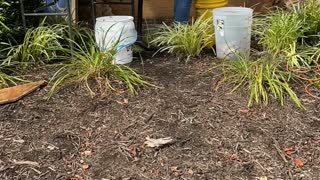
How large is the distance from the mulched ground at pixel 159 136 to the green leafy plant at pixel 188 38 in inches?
24.8

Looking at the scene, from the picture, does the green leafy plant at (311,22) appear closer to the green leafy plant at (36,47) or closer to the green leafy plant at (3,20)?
the green leafy plant at (36,47)

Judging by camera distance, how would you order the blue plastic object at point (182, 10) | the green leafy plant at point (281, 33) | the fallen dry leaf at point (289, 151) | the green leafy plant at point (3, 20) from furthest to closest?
the blue plastic object at point (182, 10) < the green leafy plant at point (281, 33) < the green leafy plant at point (3, 20) < the fallen dry leaf at point (289, 151)

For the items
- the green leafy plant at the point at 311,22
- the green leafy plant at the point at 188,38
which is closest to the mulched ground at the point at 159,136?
the green leafy plant at the point at 188,38

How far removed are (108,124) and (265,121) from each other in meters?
0.86

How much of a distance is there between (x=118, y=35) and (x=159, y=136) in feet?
3.93

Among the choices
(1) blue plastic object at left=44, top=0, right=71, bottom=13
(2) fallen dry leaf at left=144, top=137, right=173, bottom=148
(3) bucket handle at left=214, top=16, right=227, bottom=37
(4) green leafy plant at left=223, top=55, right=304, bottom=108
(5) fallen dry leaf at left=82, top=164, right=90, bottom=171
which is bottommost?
(5) fallen dry leaf at left=82, top=164, right=90, bottom=171

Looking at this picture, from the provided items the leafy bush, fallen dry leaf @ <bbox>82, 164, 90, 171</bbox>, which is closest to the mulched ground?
fallen dry leaf @ <bbox>82, 164, 90, 171</bbox>

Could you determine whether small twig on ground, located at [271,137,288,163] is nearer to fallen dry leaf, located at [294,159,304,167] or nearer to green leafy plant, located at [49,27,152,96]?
fallen dry leaf, located at [294,159,304,167]

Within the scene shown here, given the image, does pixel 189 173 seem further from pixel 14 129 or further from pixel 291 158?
pixel 14 129

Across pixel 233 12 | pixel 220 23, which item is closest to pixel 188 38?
pixel 220 23

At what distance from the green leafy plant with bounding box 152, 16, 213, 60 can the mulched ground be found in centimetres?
63

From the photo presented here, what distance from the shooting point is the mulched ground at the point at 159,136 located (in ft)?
7.13

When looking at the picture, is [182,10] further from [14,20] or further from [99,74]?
[14,20]

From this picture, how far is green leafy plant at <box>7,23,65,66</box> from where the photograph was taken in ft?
11.0
